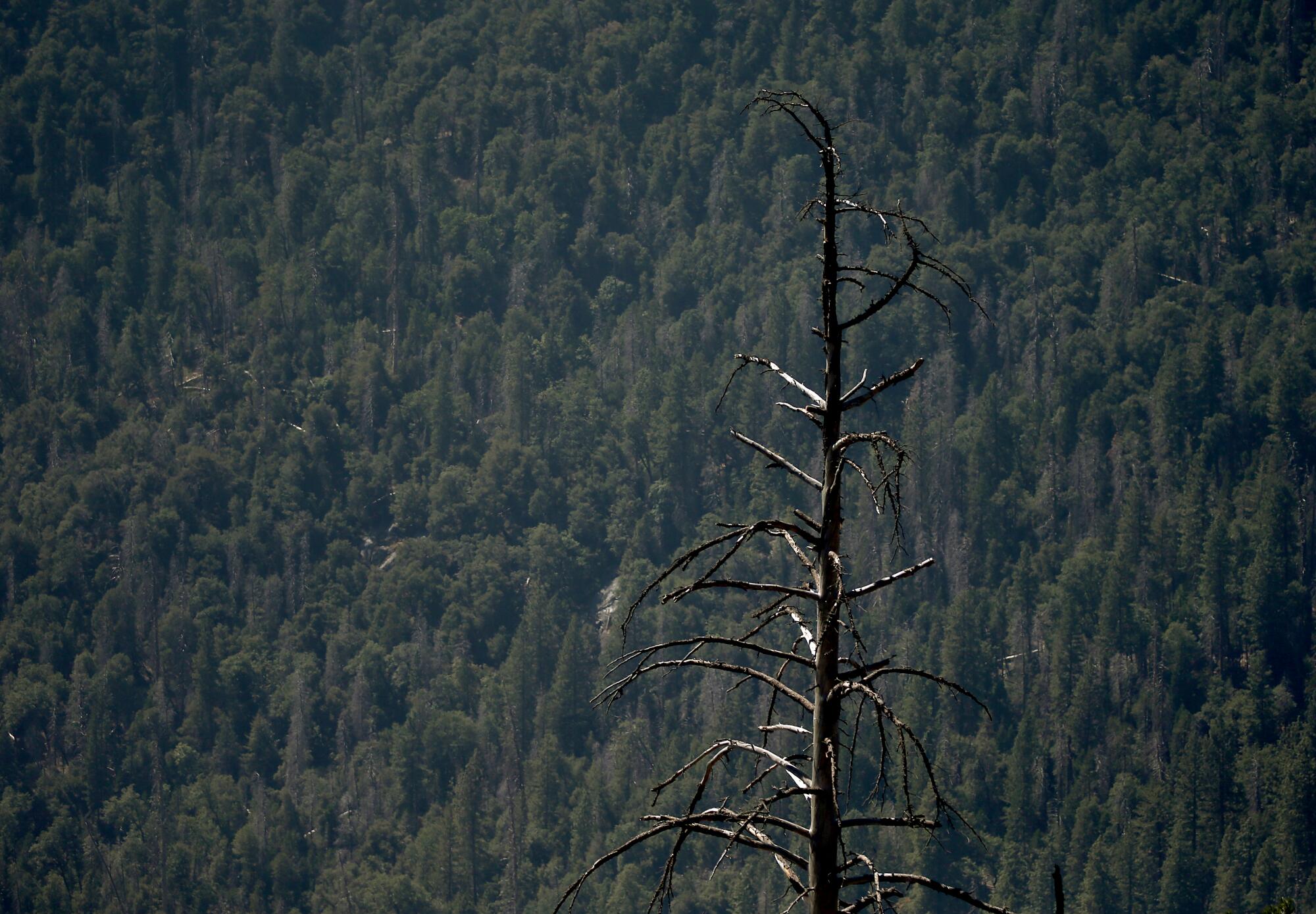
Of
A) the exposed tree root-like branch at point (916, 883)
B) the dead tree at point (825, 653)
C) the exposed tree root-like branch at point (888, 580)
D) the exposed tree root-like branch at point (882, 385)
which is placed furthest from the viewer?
the exposed tree root-like branch at point (882, 385)

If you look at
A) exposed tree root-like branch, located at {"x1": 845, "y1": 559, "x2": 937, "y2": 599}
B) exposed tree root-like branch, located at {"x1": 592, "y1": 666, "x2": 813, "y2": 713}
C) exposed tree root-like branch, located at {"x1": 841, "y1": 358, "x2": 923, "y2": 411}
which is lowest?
exposed tree root-like branch, located at {"x1": 592, "y1": 666, "x2": 813, "y2": 713}

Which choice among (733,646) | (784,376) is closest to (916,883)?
(733,646)

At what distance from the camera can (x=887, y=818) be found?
31.3 ft

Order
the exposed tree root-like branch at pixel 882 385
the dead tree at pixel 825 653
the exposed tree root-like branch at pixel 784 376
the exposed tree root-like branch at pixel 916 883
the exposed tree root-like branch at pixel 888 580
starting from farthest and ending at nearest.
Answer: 1. the exposed tree root-like branch at pixel 784 376
2. the exposed tree root-like branch at pixel 882 385
3. the dead tree at pixel 825 653
4. the exposed tree root-like branch at pixel 888 580
5. the exposed tree root-like branch at pixel 916 883

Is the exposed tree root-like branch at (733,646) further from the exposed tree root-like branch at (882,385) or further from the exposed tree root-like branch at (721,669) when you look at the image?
the exposed tree root-like branch at (882,385)

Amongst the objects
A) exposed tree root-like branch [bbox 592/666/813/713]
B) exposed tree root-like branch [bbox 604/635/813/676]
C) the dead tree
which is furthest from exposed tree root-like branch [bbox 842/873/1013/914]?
exposed tree root-like branch [bbox 604/635/813/676]

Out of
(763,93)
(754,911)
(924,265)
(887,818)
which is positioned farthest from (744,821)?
(754,911)

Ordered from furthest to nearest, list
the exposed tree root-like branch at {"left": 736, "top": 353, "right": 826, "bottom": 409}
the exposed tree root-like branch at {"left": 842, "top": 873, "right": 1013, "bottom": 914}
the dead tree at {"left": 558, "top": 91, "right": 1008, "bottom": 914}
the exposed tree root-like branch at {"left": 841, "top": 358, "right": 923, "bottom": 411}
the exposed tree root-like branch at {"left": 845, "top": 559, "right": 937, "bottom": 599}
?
the exposed tree root-like branch at {"left": 736, "top": 353, "right": 826, "bottom": 409}, the exposed tree root-like branch at {"left": 841, "top": 358, "right": 923, "bottom": 411}, the dead tree at {"left": 558, "top": 91, "right": 1008, "bottom": 914}, the exposed tree root-like branch at {"left": 845, "top": 559, "right": 937, "bottom": 599}, the exposed tree root-like branch at {"left": 842, "top": 873, "right": 1013, "bottom": 914}

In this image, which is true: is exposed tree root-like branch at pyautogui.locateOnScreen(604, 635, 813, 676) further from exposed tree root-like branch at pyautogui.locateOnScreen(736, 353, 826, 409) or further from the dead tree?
exposed tree root-like branch at pyautogui.locateOnScreen(736, 353, 826, 409)

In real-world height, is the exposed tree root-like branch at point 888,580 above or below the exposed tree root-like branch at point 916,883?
above

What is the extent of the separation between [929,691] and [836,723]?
19237 centimetres

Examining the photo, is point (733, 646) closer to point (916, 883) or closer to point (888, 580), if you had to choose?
point (888, 580)

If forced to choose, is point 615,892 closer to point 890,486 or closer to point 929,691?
point 929,691

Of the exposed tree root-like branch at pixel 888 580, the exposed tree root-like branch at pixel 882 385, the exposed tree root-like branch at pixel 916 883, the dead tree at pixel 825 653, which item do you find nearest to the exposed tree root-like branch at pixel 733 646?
the dead tree at pixel 825 653
